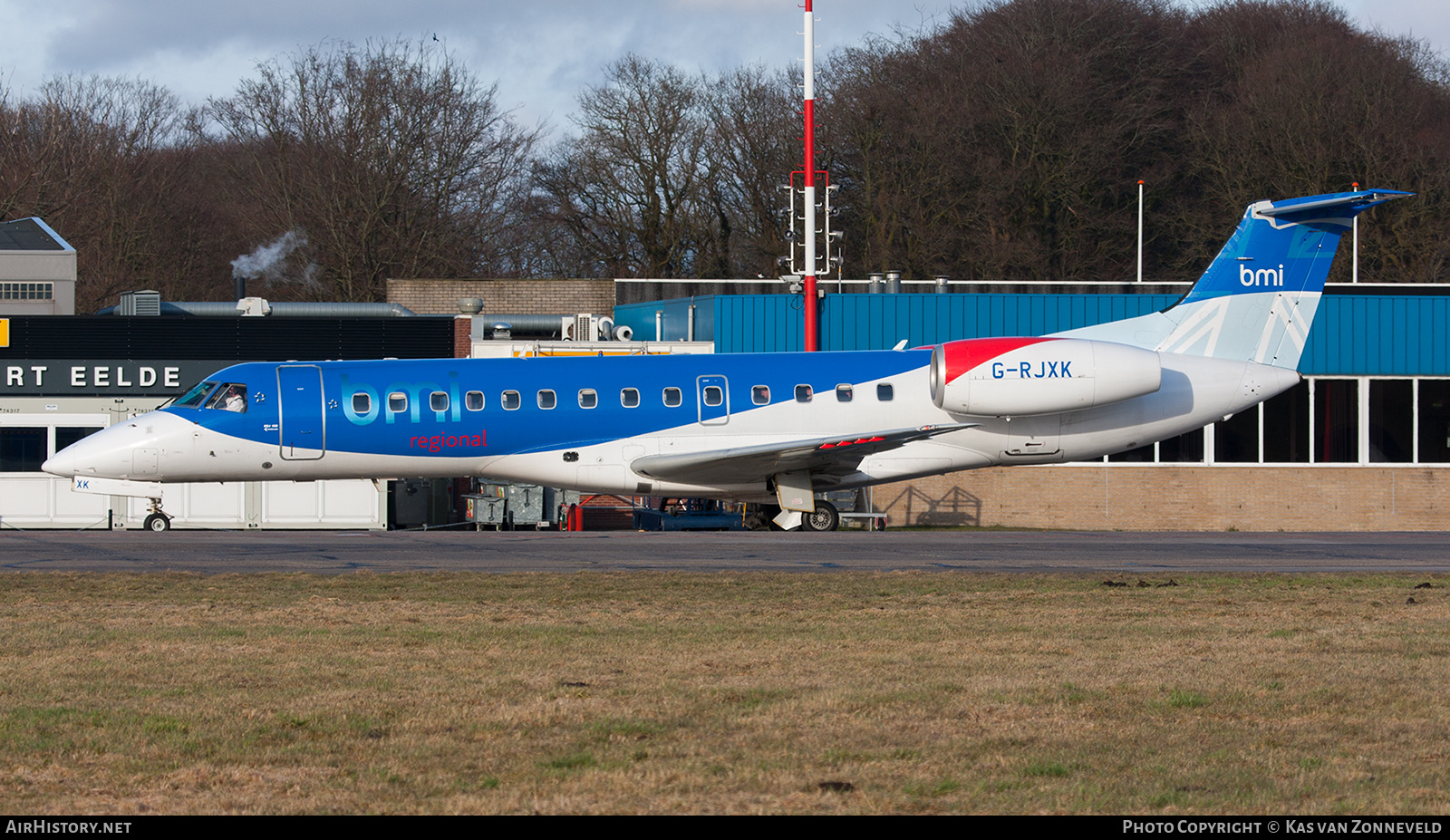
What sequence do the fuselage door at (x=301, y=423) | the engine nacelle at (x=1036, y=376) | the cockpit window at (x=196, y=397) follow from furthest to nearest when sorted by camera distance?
the engine nacelle at (x=1036, y=376), the cockpit window at (x=196, y=397), the fuselage door at (x=301, y=423)

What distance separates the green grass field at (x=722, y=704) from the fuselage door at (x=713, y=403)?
9.75 m

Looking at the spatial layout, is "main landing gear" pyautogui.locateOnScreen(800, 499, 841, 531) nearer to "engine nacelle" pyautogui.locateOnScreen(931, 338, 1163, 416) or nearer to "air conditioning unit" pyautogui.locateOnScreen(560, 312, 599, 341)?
"engine nacelle" pyautogui.locateOnScreen(931, 338, 1163, 416)

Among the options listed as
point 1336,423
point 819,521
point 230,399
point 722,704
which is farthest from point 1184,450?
point 722,704

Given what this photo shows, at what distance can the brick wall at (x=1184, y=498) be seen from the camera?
1372 inches

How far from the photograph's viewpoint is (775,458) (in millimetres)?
23828

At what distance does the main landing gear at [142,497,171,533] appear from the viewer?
2678cm

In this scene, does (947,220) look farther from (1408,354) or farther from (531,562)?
(531,562)

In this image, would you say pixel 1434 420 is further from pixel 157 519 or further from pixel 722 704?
pixel 722 704

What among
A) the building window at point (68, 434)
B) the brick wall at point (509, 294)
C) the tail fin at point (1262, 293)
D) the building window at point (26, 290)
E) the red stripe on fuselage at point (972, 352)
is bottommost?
the building window at point (68, 434)

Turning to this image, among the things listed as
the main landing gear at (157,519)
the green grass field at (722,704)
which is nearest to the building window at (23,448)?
the main landing gear at (157,519)

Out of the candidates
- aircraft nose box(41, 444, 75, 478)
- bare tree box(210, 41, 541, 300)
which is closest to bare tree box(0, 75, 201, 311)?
bare tree box(210, 41, 541, 300)

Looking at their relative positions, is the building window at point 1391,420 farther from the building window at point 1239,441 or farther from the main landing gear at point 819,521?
the main landing gear at point 819,521

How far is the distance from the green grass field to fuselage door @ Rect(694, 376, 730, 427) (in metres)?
9.75

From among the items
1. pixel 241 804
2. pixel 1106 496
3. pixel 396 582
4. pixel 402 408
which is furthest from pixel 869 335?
pixel 241 804
